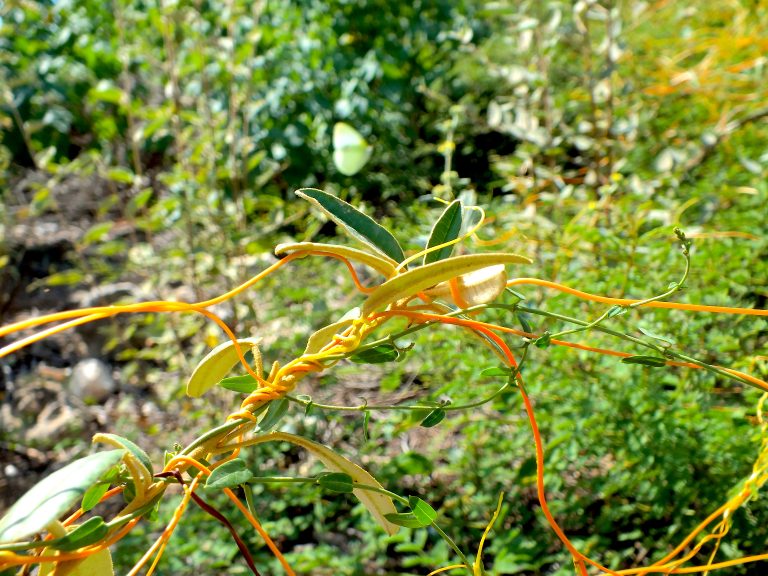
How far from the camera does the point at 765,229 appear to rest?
1.66 m

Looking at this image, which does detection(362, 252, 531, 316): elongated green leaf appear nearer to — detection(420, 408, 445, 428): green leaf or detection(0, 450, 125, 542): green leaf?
detection(420, 408, 445, 428): green leaf

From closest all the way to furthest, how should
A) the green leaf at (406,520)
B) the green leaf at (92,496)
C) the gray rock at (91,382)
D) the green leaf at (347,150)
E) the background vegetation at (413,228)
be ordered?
the green leaf at (92,496) → the green leaf at (406,520) → the green leaf at (347,150) → the background vegetation at (413,228) → the gray rock at (91,382)

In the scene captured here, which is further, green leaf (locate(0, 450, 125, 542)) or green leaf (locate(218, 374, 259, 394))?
green leaf (locate(218, 374, 259, 394))

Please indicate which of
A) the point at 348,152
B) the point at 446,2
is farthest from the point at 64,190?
the point at 348,152

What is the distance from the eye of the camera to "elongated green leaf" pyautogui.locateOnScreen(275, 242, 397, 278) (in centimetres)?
64

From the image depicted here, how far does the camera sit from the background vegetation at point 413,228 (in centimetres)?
142

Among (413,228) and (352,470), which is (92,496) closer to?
(352,470)

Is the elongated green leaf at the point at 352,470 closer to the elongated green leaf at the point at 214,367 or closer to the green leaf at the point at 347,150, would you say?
the elongated green leaf at the point at 214,367

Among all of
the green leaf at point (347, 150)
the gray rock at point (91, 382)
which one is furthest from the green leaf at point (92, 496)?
the gray rock at point (91, 382)

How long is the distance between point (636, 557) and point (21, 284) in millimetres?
2404

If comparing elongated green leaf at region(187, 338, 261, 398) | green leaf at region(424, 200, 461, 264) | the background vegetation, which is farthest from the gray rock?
green leaf at region(424, 200, 461, 264)

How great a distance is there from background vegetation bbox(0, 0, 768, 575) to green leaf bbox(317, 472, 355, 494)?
25 cm

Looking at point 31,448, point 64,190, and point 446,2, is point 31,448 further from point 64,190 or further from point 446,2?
point 446,2

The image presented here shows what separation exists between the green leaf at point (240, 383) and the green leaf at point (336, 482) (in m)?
0.10
